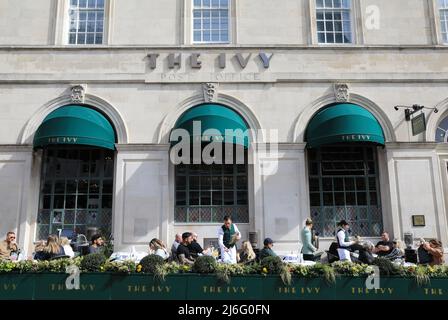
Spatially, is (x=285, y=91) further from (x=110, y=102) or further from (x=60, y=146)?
(x=60, y=146)

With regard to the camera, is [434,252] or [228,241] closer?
[434,252]

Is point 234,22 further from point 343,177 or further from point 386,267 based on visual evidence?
point 386,267

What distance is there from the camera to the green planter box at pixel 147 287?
8.52 meters

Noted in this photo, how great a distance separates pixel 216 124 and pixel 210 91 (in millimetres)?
1752

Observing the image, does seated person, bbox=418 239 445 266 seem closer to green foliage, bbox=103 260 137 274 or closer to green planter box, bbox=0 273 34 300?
green foliage, bbox=103 260 137 274

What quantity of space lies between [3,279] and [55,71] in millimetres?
8074

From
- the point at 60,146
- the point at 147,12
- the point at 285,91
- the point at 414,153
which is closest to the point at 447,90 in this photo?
the point at 414,153

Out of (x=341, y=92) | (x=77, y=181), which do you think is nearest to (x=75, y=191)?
(x=77, y=181)

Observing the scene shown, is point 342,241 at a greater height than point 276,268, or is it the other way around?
point 342,241

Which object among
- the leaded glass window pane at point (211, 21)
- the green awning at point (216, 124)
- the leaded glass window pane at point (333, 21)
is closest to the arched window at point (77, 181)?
the green awning at point (216, 124)

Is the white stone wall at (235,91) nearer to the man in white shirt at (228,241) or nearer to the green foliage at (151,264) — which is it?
the man in white shirt at (228,241)

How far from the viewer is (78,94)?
14250 millimetres

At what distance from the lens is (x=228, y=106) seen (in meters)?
14.3

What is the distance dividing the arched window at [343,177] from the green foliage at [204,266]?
6.13 m
